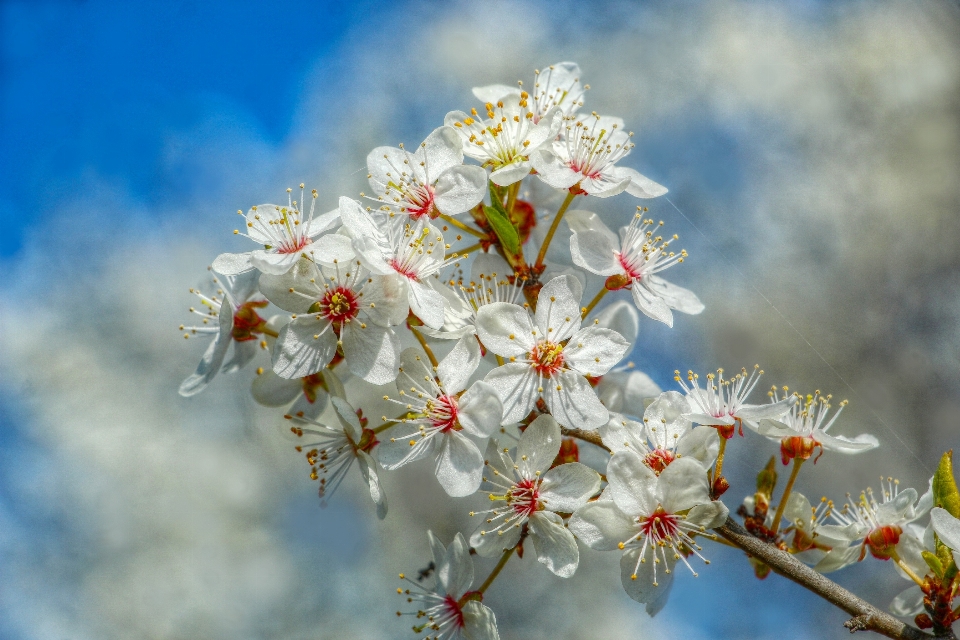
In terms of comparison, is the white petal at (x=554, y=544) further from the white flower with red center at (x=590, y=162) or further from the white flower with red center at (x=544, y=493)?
the white flower with red center at (x=590, y=162)

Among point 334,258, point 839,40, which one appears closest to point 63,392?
point 334,258

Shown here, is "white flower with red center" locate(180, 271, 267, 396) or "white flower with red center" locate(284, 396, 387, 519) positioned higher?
"white flower with red center" locate(180, 271, 267, 396)

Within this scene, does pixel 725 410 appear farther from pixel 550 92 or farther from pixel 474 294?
pixel 550 92

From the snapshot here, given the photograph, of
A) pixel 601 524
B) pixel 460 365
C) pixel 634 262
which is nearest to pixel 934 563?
pixel 601 524

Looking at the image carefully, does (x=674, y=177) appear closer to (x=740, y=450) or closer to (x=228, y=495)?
(x=740, y=450)

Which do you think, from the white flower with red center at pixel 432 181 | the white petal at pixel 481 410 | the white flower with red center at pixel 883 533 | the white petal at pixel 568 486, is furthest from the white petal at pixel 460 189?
the white flower with red center at pixel 883 533

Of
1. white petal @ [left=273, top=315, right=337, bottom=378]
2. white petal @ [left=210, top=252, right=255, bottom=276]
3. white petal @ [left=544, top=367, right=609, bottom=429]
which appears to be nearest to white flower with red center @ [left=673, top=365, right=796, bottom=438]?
white petal @ [left=544, top=367, right=609, bottom=429]

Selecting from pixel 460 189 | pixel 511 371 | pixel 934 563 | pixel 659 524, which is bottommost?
pixel 934 563

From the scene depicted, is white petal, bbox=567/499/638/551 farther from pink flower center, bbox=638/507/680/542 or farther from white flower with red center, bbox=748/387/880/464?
white flower with red center, bbox=748/387/880/464
